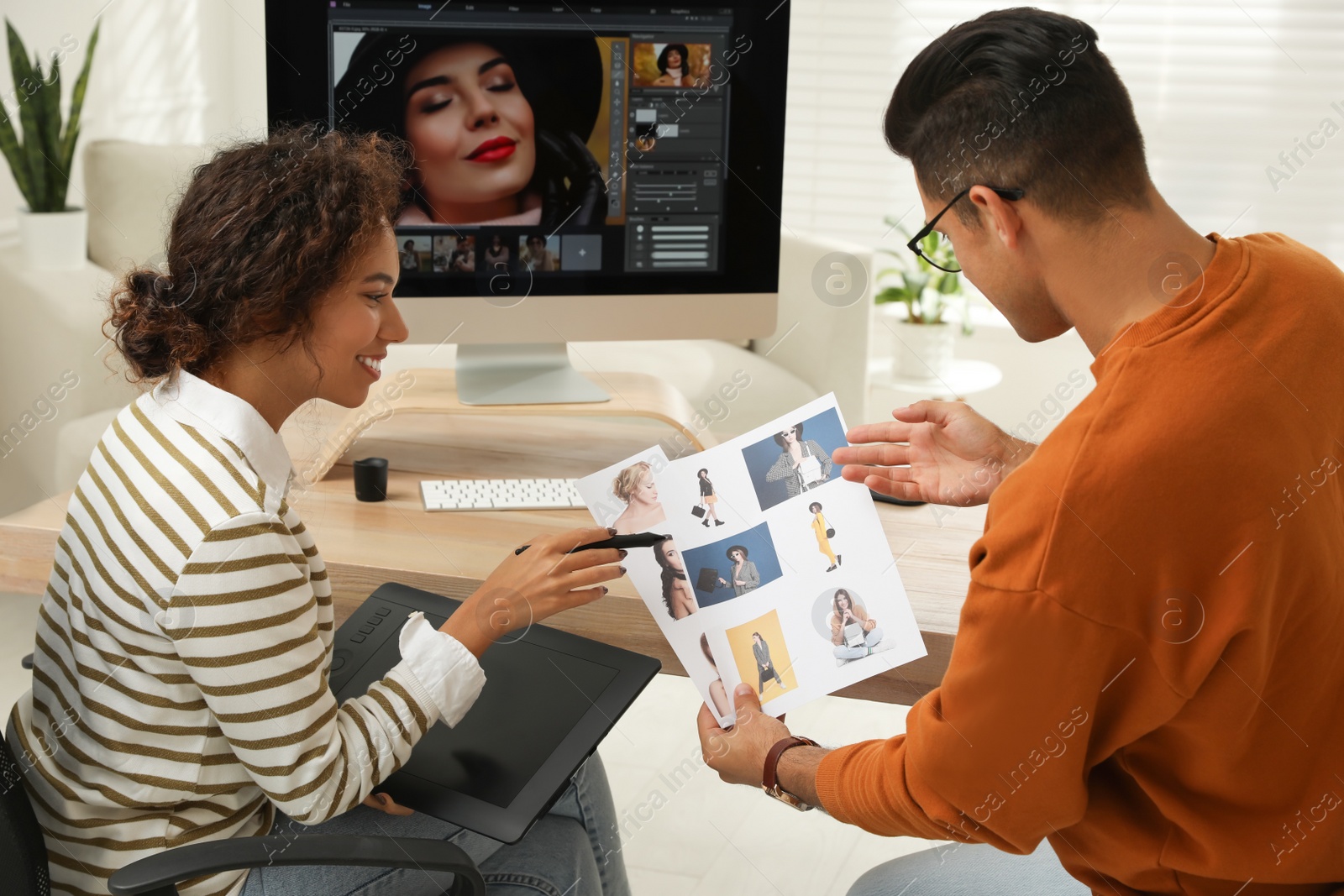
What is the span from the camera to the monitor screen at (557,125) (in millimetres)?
1548

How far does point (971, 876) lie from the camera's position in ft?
3.76

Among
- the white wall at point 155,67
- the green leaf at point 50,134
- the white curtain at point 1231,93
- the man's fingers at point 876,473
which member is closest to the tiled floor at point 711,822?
the man's fingers at point 876,473

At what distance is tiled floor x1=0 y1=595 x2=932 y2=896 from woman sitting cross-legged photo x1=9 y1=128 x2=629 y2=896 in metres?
0.82

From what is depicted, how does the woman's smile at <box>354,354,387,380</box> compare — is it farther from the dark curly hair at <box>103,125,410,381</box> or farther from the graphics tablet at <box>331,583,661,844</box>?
the graphics tablet at <box>331,583,661,844</box>

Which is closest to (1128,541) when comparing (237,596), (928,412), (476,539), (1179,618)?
(1179,618)

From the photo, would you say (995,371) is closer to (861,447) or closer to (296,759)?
(861,447)

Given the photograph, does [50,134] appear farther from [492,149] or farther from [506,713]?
[506,713]

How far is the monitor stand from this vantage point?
1.64 meters

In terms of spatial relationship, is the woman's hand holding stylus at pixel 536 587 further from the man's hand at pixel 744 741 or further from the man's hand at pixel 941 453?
the man's hand at pixel 941 453

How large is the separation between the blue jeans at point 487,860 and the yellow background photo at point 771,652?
27 centimetres

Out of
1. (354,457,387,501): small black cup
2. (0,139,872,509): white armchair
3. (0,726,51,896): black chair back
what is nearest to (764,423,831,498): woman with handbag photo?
(354,457,387,501): small black cup

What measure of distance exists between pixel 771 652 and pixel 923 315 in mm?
2411

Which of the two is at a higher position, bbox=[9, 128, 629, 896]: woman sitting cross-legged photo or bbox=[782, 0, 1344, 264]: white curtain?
bbox=[782, 0, 1344, 264]: white curtain

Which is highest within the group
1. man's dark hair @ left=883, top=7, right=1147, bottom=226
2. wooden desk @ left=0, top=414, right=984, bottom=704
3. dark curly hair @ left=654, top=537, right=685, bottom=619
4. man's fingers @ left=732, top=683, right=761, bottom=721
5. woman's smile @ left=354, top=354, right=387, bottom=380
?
man's dark hair @ left=883, top=7, right=1147, bottom=226
